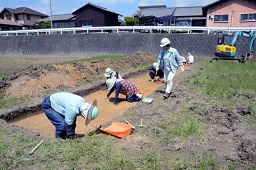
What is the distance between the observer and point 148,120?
484 centimetres

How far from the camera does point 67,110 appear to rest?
12.2 feet

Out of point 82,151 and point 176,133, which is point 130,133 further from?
point 82,151

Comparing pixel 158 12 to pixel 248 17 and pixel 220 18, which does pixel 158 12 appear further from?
pixel 248 17

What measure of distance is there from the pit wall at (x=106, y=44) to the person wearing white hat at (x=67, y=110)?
50.4ft

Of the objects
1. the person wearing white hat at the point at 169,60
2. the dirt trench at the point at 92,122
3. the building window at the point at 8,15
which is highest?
the building window at the point at 8,15

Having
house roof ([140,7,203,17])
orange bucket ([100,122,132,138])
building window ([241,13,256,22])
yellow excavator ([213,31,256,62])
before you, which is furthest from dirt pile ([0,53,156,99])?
house roof ([140,7,203,17])

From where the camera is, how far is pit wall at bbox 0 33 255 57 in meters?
17.7

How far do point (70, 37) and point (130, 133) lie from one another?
18.2 m

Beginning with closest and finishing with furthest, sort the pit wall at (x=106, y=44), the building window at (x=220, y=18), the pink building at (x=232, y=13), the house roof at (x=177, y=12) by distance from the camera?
the pit wall at (x=106, y=44)
the pink building at (x=232, y=13)
the building window at (x=220, y=18)
the house roof at (x=177, y=12)

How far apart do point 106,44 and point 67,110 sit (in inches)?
653

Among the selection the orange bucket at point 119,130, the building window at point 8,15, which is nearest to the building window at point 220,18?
the orange bucket at point 119,130

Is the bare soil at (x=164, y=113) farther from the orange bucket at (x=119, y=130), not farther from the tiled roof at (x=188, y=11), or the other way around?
the tiled roof at (x=188, y=11)

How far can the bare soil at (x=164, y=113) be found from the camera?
356 centimetres

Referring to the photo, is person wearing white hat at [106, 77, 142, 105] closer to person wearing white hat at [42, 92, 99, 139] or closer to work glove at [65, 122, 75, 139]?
person wearing white hat at [42, 92, 99, 139]
